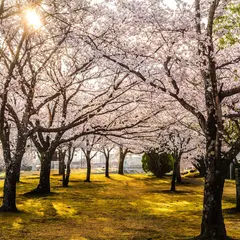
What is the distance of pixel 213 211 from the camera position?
30.8 ft

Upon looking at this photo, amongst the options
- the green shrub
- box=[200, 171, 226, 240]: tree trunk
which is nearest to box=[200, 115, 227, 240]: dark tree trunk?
box=[200, 171, 226, 240]: tree trunk

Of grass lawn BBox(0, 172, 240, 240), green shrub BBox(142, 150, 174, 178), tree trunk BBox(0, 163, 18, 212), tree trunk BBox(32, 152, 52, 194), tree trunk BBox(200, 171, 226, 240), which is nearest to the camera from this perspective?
tree trunk BBox(200, 171, 226, 240)

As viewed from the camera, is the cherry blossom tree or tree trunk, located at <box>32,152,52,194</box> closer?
the cherry blossom tree

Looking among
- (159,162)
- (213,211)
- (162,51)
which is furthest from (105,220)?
(159,162)

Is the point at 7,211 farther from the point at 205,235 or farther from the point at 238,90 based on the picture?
the point at 238,90

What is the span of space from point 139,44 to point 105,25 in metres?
1.65

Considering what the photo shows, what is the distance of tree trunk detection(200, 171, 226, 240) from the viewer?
30.7 ft

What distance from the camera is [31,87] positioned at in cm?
1566

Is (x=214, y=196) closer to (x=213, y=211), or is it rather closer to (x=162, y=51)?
(x=213, y=211)

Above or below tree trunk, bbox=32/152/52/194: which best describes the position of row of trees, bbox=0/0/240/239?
above

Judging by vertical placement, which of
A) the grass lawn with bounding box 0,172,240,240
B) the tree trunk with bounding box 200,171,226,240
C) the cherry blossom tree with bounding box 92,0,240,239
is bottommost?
the grass lawn with bounding box 0,172,240,240

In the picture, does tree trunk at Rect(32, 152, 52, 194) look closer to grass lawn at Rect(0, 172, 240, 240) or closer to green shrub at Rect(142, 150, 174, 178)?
grass lawn at Rect(0, 172, 240, 240)

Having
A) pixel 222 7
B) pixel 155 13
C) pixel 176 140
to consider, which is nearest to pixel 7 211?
pixel 155 13

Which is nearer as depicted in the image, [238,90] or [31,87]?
[238,90]
